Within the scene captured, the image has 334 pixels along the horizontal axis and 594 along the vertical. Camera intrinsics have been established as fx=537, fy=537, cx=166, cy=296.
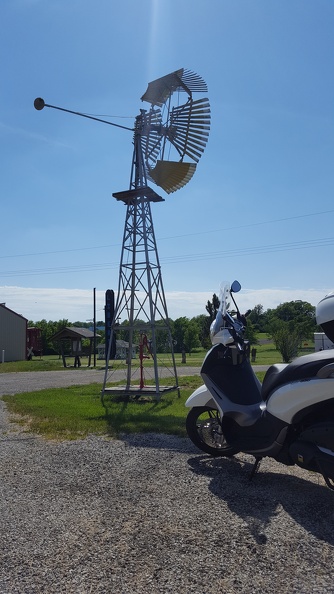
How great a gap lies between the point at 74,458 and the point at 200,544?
2.81 metres

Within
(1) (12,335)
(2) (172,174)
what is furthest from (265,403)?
(1) (12,335)

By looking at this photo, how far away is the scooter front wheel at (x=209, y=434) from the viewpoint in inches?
238

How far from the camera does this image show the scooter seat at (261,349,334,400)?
454cm

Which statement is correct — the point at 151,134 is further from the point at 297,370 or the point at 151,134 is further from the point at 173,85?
the point at 297,370

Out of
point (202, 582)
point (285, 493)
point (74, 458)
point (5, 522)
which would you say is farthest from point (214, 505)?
point (74, 458)

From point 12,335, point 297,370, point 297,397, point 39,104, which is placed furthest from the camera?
point 12,335

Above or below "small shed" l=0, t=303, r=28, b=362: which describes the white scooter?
below

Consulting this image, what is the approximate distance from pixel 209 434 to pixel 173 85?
7475 mm

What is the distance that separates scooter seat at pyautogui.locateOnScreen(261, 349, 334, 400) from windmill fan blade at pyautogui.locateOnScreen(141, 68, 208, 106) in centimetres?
732

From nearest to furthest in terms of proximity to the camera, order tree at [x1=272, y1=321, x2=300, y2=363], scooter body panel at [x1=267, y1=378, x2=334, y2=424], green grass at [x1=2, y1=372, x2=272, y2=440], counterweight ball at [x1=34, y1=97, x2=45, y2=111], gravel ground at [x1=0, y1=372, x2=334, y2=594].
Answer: gravel ground at [x1=0, y1=372, x2=334, y2=594] < scooter body panel at [x1=267, y1=378, x2=334, y2=424] < green grass at [x1=2, y1=372, x2=272, y2=440] < counterweight ball at [x1=34, y1=97, x2=45, y2=111] < tree at [x1=272, y1=321, x2=300, y2=363]

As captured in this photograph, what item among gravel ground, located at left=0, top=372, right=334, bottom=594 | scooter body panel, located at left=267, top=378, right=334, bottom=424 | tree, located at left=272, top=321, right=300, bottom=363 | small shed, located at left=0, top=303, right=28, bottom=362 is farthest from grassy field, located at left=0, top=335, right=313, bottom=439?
small shed, located at left=0, top=303, right=28, bottom=362

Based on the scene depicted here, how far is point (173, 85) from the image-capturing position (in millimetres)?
10805

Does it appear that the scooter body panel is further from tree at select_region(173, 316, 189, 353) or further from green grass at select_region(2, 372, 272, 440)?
tree at select_region(173, 316, 189, 353)

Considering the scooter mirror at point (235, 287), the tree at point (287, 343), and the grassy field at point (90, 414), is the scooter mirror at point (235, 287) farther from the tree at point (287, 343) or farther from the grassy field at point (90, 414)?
the tree at point (287, 343)
